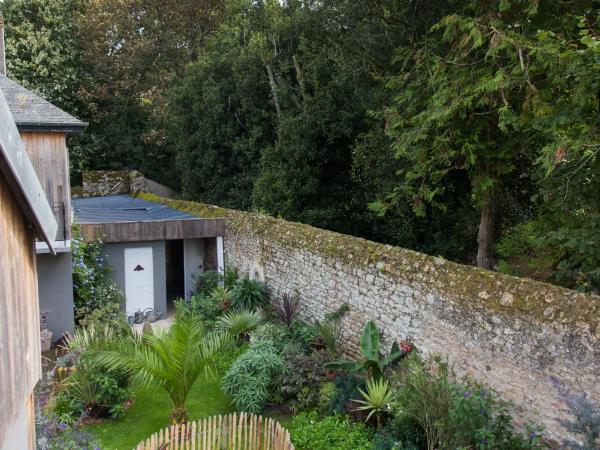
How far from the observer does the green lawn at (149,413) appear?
8.59 metres

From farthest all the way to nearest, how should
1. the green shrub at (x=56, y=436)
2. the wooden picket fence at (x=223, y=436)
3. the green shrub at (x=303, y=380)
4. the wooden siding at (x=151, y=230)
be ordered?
the wooden siding at (x=151, y=230), the green shrub at (x=303, y=380), the wooden picket fence at (x=223, y=436), the green shrub at (x=56, y=436)

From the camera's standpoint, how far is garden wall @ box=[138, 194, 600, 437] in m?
6.26

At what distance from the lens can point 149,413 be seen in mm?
9500

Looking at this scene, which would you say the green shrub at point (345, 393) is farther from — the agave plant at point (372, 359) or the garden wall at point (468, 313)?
the garden wall at point (468, 313)

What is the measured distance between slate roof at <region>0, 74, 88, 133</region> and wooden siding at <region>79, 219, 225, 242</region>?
11.3 ft

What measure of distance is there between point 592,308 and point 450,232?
1051 centimetres

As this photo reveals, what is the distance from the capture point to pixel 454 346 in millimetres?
7887

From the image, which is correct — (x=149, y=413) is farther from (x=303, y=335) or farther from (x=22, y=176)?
(x=22, y=176)

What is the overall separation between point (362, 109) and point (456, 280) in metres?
10.8

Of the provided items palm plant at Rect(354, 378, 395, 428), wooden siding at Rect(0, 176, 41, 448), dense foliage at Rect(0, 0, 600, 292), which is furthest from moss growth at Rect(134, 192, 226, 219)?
wooden siding at Rect(0, 176, 41, 448)

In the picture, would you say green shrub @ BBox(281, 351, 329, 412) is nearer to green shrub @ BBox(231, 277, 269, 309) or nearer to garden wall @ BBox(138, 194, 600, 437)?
garden wall @ BBox(138, 194, 600, 437)

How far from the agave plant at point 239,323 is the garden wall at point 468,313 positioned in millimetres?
1195

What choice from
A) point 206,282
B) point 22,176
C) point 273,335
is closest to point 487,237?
point 273,335

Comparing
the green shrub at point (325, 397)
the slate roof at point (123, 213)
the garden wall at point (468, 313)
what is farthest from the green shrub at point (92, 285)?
the green shrub at point (325, 397)
